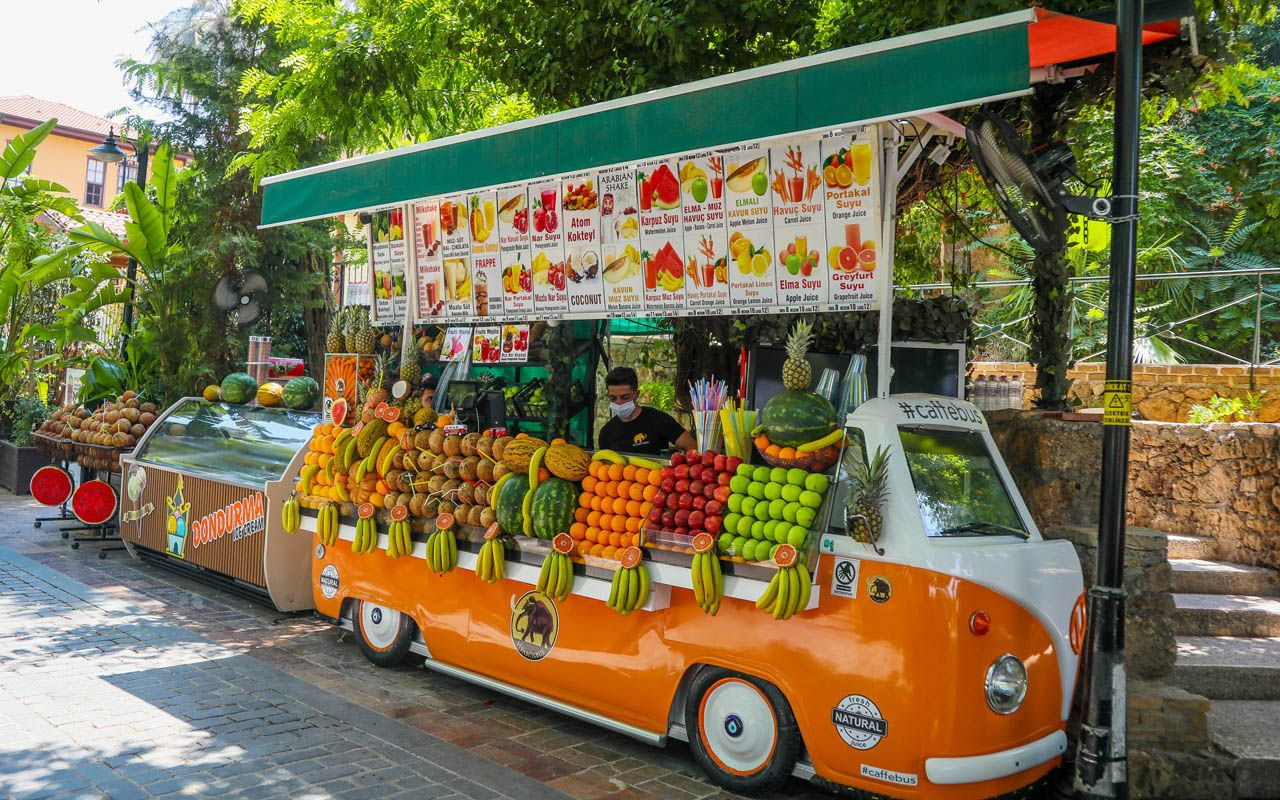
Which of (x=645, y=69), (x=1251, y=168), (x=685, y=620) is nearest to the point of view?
(x=685, y=620)

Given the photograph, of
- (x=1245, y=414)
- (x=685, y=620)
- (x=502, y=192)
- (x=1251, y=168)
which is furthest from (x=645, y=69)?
(x=1251, y=168)

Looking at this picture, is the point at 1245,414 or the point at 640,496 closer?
the point at 640,496

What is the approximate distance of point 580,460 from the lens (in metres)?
5.92

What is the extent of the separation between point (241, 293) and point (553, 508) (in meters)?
12.1

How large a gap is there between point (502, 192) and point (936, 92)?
3.69 meters

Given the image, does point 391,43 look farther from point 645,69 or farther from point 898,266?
point 898,266

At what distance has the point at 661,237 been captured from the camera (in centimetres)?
623

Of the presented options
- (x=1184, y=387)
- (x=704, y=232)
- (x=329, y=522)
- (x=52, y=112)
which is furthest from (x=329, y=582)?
(x=52, y=112)

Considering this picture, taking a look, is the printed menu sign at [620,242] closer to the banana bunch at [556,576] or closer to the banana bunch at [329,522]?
the banana bunch at [556,576]

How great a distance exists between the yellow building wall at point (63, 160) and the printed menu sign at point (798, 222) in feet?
142

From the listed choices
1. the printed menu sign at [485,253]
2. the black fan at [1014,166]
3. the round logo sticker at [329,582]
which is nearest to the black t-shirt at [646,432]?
the printed menu sign at [485,253]

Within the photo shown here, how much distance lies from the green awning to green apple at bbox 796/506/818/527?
6.29 ft

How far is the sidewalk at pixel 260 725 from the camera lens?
4.93 m

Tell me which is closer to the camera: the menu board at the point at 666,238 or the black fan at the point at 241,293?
the menu board at the point at 666,238
